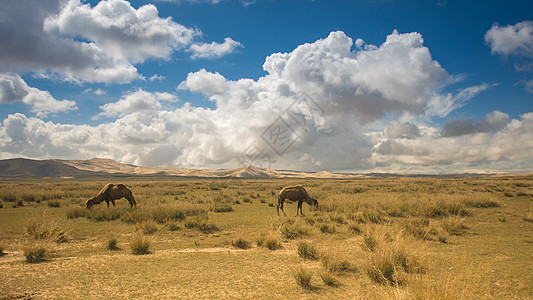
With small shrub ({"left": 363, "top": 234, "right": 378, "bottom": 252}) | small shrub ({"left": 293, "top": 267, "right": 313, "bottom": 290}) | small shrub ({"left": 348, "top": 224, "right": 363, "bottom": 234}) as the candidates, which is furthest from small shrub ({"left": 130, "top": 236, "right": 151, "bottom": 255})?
small shrub ({"left": 348, "top": 224, "right": 363, "bottom": 234})

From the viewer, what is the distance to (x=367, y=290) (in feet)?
16.4

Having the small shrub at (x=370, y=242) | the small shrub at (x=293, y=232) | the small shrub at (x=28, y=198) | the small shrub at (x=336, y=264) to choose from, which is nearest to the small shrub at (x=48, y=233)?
the small shrub at (x=293, y=232)

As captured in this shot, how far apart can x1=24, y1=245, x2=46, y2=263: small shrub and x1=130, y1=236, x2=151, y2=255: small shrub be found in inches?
87.1

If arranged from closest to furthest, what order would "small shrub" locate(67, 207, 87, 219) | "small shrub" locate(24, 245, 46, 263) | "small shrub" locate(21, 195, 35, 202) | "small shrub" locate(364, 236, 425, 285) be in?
"small shrub" locate(364, 236, 425, 285) < "small shrub" locate(24, 245, 46, 263) < "small shrub" locate(67, 207, 87, 219) < "small shrub" locate(21, 195, 35, 202)

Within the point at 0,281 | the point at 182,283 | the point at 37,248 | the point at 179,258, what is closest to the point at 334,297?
the point at 182,283

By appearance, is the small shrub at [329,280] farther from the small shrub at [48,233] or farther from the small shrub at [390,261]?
the small shrub at [48,233]

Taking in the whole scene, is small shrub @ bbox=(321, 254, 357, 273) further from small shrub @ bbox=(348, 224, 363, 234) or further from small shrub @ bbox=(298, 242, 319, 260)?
small shrub @ bbox=(348, 224, 363, 234)

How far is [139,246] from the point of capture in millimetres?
7660

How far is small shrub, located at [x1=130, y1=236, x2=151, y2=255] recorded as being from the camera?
7609mm

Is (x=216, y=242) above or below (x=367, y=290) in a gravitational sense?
below

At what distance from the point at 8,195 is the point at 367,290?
3202 cm

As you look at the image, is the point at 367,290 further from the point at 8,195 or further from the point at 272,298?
the point at 8,195

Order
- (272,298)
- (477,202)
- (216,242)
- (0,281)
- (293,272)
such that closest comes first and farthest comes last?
(272,298) → (0,281) → (293,272) → (216,242) → (477,202)

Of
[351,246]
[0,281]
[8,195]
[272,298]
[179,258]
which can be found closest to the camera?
[272,298]
